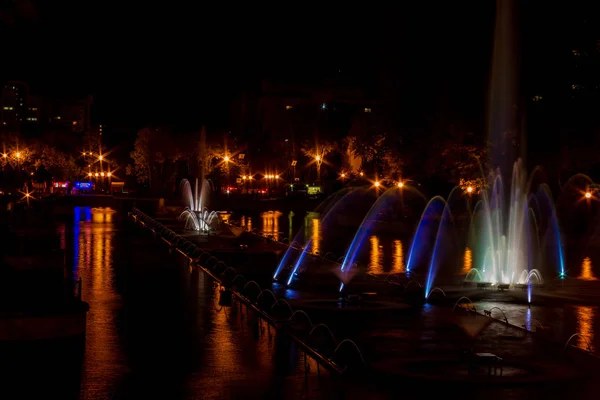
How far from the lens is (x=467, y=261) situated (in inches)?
1166

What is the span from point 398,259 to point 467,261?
2.20 m

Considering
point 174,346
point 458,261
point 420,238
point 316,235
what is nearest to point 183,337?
point 174,346

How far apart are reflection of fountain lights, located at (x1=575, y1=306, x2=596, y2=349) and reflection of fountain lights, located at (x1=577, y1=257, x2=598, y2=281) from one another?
17.9ft

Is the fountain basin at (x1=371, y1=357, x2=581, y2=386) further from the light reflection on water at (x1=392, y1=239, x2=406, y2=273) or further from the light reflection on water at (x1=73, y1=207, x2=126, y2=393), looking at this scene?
the light reflection on water at (x1=392, y1=239, x2=406, y2=273)

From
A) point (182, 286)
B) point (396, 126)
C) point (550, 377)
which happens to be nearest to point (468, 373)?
point (550, 377)

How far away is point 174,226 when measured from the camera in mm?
46094

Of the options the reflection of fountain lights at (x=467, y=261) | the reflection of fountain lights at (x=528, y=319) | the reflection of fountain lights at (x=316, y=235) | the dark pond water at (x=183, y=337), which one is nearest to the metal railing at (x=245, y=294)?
the dark pond water at (x=183, y=337)

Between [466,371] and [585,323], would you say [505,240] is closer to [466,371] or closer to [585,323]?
[585,323]

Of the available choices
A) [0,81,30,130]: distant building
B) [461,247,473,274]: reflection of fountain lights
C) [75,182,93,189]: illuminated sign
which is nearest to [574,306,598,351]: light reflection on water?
[461,247,473,274]: reflection of fountain lights

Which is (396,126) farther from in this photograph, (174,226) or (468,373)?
(468,373)

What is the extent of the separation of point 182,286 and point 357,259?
359 inches

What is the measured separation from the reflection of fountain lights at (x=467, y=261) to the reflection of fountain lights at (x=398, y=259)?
1757 mm

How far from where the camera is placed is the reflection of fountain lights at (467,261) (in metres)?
26.9

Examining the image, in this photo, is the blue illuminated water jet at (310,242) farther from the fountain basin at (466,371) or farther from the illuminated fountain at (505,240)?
the fountain basin at (466,371)
